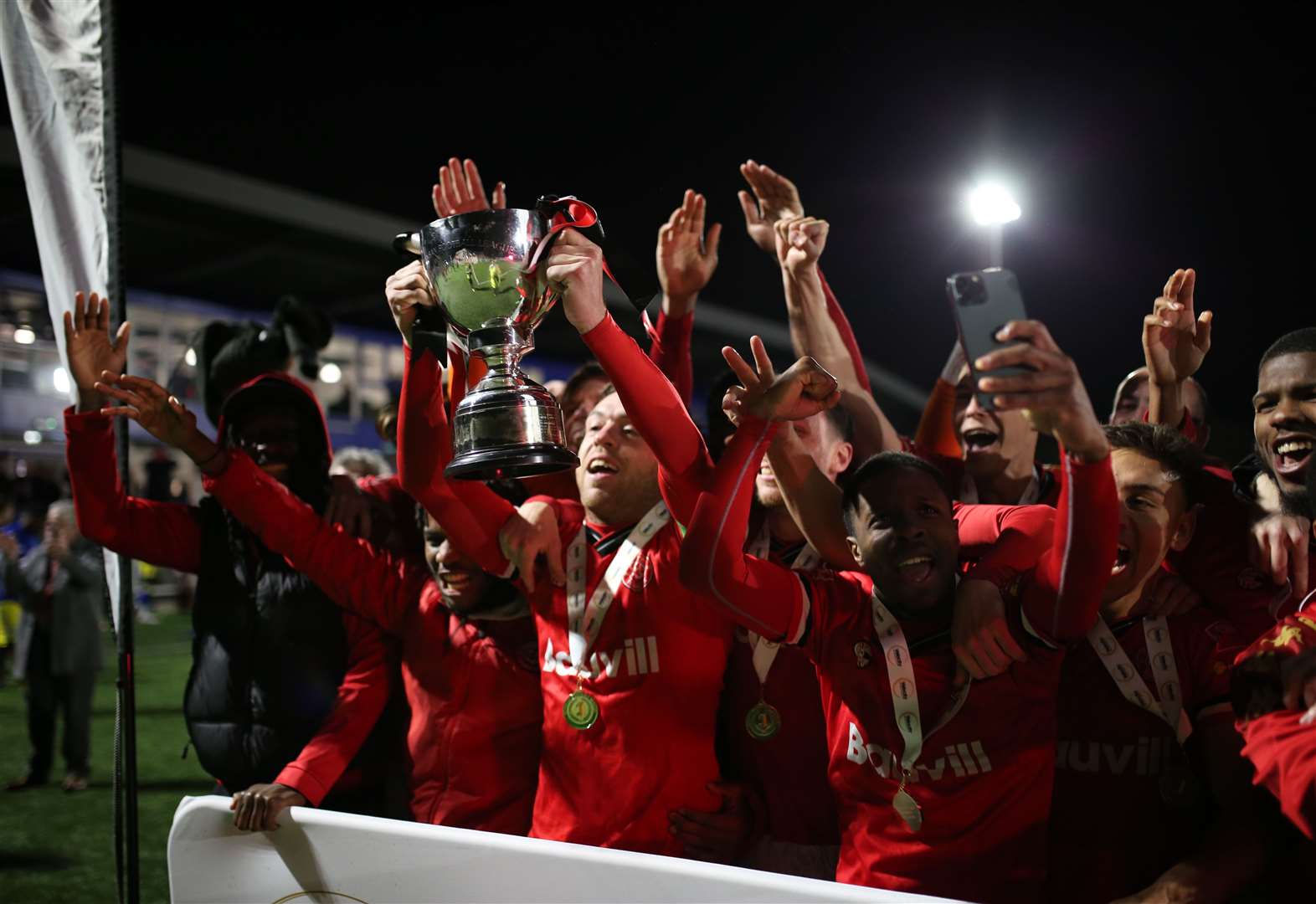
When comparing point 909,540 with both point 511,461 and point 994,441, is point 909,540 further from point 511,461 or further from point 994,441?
point 994,441

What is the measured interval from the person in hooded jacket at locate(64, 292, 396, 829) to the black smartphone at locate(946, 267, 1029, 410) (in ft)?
6.11

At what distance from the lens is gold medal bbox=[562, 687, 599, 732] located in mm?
2016

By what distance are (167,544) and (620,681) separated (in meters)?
1.43

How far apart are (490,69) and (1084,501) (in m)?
3.55

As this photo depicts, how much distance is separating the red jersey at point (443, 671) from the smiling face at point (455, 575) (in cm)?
8

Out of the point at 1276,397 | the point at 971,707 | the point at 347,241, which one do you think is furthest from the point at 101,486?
the point at 347,241

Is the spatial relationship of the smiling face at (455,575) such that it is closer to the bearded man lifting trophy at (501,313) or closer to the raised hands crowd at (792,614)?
the raised hands crowd at (792,614)

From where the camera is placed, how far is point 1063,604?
1.58 meters

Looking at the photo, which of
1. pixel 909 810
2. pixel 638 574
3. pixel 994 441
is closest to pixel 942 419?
pixel 994 441

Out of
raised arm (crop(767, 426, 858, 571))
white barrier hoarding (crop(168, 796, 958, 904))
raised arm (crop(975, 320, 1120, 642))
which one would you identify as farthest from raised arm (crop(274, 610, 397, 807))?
raised arm (crop(975, 320, 1120, 642))

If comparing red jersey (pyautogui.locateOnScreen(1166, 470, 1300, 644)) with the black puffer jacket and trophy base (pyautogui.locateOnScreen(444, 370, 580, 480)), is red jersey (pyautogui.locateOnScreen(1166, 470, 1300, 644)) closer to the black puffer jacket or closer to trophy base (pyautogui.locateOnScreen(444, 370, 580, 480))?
trophy base (pyautogui.locateOnScreen(444, 370, 580, 480))

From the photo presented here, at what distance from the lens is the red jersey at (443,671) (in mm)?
2260

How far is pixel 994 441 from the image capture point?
2.71 m

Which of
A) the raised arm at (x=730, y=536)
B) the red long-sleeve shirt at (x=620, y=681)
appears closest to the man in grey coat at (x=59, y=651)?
the red long-sleeve shirt at (x=620, y=681)
